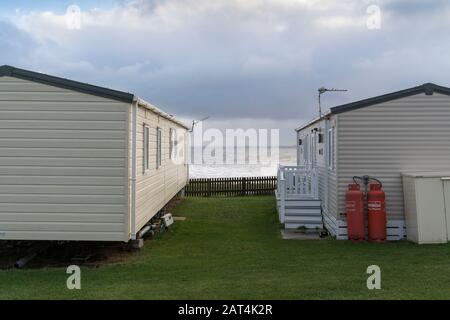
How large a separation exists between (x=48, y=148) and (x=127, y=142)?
1.38 metres

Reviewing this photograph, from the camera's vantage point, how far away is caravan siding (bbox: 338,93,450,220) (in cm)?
1017

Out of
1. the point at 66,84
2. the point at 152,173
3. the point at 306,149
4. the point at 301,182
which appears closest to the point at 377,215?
the point at 301,182

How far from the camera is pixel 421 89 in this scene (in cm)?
1014

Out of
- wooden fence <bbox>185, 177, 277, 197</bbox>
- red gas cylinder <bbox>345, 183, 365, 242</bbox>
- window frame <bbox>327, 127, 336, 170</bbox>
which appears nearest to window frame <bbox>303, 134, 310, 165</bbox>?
window frame <bbox>327, 127, 336, 170</bbox>

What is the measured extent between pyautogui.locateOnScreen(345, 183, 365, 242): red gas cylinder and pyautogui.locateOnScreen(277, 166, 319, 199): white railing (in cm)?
258

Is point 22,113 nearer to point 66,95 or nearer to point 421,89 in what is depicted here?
point 66,95

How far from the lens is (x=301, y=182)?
Result: 12.9 metres

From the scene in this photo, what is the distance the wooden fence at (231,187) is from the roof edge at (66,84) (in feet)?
46.4

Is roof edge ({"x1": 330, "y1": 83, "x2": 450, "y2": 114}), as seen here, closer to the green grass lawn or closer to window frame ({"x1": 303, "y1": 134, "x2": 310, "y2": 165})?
the green grass lawn

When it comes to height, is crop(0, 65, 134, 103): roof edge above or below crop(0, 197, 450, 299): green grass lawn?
above

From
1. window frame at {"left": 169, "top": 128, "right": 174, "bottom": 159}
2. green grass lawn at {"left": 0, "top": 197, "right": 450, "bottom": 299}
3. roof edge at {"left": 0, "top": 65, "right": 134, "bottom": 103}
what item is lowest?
green grass lawn at {"left": 0, "top": 197, "right": 450, "bottom": 299}

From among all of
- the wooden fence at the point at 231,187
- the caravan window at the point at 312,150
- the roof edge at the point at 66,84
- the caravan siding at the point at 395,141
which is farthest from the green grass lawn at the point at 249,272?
the wooden fence at the point at 231,187

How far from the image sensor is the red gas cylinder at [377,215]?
9.74 m
